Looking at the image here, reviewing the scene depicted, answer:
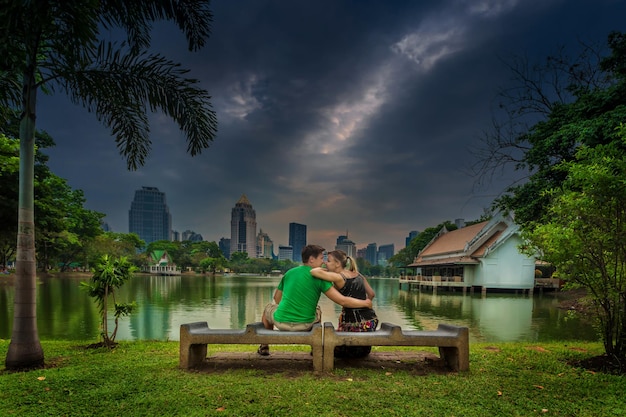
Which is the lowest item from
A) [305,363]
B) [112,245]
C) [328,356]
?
[112,245]

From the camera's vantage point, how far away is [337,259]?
15.8 feet

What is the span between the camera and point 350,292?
4.69 meters

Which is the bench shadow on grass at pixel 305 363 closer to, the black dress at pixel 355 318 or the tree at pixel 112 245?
the black dress at pixel 355 318

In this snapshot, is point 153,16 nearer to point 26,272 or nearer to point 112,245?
point 26,272

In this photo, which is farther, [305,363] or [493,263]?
A: [493,263]

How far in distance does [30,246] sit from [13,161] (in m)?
10.6

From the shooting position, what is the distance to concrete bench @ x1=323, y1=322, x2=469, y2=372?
176 inches

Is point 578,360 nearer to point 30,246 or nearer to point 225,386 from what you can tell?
point 225,386

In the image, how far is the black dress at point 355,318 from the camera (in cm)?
468

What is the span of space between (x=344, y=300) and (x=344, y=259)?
574mm

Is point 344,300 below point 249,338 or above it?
above

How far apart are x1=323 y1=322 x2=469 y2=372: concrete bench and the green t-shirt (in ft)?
1.04

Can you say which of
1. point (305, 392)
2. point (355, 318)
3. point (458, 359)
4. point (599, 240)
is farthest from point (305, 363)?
point (599, 240)

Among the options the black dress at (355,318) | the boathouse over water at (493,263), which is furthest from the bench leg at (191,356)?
the boathouse over water at (493,263)
